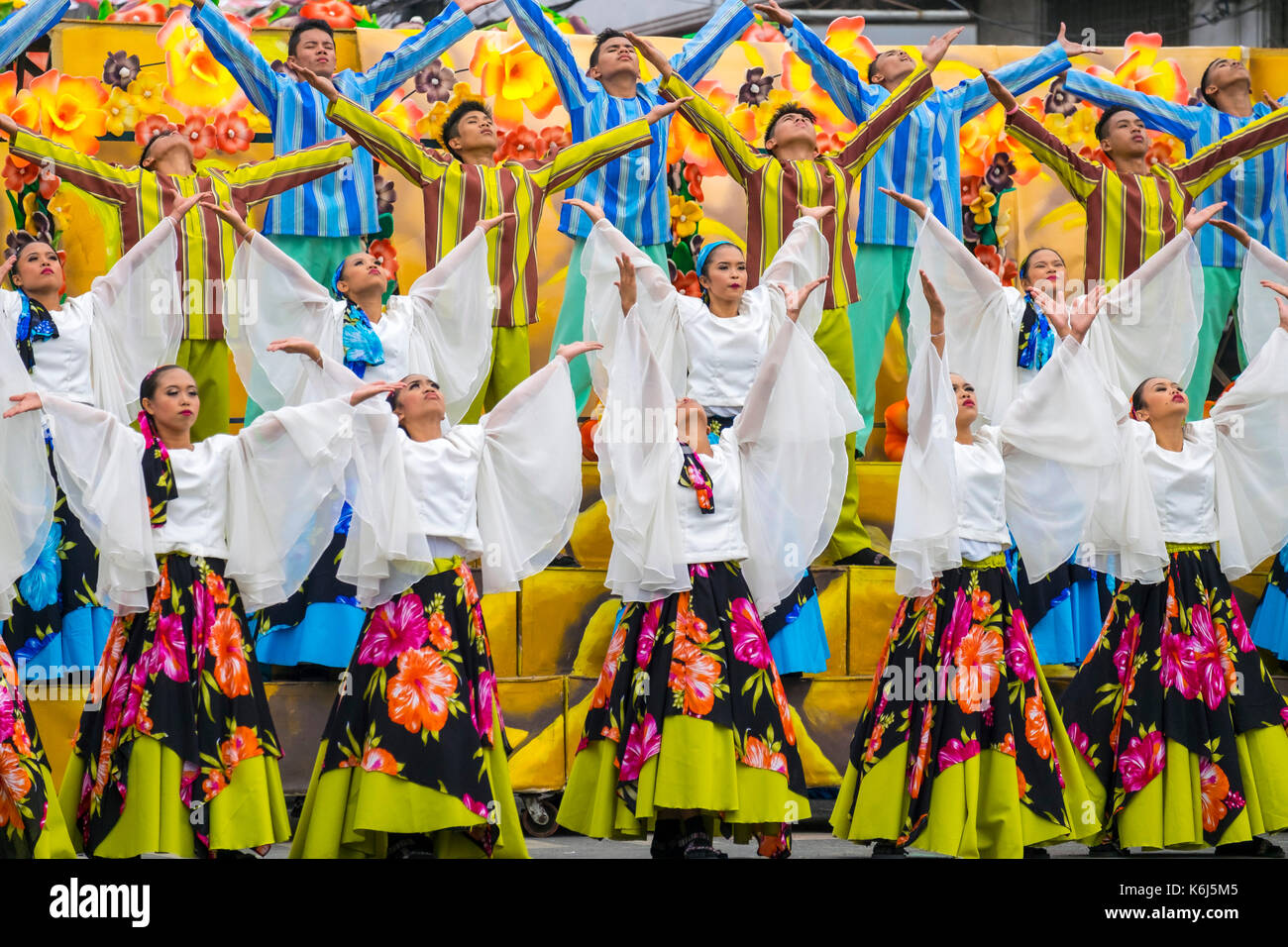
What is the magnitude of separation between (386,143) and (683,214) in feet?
5.09

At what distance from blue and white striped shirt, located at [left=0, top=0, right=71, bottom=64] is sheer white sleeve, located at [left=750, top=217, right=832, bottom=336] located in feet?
8.94

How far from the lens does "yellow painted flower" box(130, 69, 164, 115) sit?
7855 mm

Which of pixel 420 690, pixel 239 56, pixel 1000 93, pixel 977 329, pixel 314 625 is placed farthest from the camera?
pixel 239 56

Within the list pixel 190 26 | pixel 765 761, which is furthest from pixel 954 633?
pixel 190 26

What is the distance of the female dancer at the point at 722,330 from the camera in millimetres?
6332

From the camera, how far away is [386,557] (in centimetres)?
518

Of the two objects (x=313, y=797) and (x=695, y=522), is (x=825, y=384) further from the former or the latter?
(x=313, y=797)

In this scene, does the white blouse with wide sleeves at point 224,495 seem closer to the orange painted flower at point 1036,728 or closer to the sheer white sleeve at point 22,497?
the sheer white sleeve at point 22,497

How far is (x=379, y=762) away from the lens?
5090 millimetres

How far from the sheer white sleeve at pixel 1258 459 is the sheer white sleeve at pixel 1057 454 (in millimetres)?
462

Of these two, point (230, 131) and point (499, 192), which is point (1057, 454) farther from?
point (230, 131)

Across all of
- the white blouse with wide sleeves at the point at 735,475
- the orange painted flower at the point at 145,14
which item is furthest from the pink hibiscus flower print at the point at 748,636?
the orange painted flower at the point at 145,14

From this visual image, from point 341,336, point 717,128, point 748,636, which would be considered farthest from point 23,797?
point 717,128

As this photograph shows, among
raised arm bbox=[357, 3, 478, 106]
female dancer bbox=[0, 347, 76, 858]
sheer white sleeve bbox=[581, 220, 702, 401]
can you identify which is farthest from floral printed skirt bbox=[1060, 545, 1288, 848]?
raised arm bbox=[357, 3, 478, 106]
